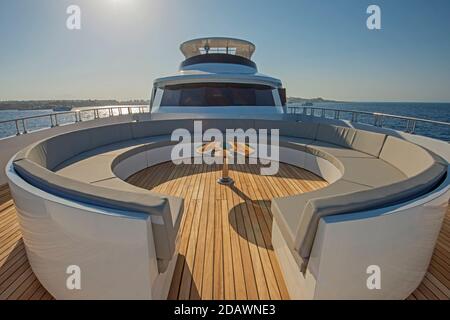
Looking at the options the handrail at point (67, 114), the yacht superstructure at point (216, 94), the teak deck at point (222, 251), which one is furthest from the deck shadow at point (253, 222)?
the yacht superstructure at point (216, 94)

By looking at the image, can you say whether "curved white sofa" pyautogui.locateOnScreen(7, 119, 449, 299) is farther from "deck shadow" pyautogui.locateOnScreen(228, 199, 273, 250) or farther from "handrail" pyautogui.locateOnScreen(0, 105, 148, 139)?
"handrail" pyautogui.locateOnScreen(0, 105, 148, 139)

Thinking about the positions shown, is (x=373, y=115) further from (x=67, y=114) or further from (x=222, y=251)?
(x=67, y=114)

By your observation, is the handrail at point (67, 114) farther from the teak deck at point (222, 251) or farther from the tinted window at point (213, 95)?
the tinted window at point (213, 95)

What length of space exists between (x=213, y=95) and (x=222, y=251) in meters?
6.78

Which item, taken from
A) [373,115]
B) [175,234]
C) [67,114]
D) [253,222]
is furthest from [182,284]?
[373,115]

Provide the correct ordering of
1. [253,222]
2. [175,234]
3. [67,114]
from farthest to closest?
[67,114], [253,222], [175,234]

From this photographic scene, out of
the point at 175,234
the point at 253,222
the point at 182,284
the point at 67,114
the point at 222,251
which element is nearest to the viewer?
the point at 175,234

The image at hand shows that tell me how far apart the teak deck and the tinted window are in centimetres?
481

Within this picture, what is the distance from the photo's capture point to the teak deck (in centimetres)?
199

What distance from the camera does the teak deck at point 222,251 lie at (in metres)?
1.99

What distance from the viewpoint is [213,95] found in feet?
27.4

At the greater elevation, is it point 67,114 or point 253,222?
point 67,114
